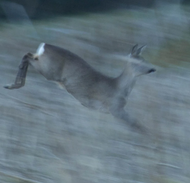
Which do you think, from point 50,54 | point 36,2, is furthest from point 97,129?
point 36,2

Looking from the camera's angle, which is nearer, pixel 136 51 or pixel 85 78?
pixel 85 78

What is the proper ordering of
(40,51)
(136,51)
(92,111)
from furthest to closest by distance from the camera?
(136,51)
(40,51)
(92,111)

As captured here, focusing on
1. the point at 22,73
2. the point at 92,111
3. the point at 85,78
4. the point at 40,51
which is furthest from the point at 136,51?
the point at 22,73

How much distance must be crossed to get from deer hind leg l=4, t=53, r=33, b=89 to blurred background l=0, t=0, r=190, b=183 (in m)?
0.05

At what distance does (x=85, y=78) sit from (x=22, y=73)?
0.63 meters

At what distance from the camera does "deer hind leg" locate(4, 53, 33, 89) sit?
14.9 ft

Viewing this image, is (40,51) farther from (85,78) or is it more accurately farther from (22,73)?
(85,78)

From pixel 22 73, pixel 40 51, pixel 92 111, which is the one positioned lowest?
pixel 92 111

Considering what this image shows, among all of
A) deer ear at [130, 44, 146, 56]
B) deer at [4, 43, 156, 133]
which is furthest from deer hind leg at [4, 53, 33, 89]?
deer ear at [130, 44, 146, 56]

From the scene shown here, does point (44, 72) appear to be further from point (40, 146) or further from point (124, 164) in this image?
point (124, 164)

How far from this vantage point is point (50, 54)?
14.5 feet

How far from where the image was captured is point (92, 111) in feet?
A: 14.6

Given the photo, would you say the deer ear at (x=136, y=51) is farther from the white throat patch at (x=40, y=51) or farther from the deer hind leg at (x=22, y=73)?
the deer hind leg at (x=22, y=73)

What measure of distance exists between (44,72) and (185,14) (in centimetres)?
191
